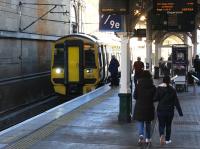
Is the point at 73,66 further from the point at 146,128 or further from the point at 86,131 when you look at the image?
the point at 146,128

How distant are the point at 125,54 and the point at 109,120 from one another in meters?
1.70

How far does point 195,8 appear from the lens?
71.3 ft

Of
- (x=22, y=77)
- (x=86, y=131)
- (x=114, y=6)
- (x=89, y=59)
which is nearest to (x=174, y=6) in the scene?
(x=89, y=59)

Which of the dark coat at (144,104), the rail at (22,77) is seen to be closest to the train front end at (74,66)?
the rail at (22,77)

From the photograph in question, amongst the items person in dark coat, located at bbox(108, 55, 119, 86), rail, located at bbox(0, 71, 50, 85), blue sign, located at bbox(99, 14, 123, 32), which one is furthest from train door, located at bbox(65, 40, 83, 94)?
blue sign, located at bbox(99, 14, 123, 32)

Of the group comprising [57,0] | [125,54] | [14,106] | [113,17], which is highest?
[57,0]

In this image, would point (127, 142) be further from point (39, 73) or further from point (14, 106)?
point (39, 73)

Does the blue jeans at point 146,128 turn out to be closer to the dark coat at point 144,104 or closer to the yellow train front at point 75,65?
the dark coat at point 144,104

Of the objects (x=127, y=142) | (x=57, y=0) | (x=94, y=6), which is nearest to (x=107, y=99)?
(x=127, y=142)

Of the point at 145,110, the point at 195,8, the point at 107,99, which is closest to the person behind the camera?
the point at 145,110

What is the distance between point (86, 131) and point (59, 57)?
12065 mm

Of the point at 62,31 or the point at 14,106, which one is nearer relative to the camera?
the point at 14,106

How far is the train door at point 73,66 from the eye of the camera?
899 inches

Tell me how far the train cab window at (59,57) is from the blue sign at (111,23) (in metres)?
10.3
